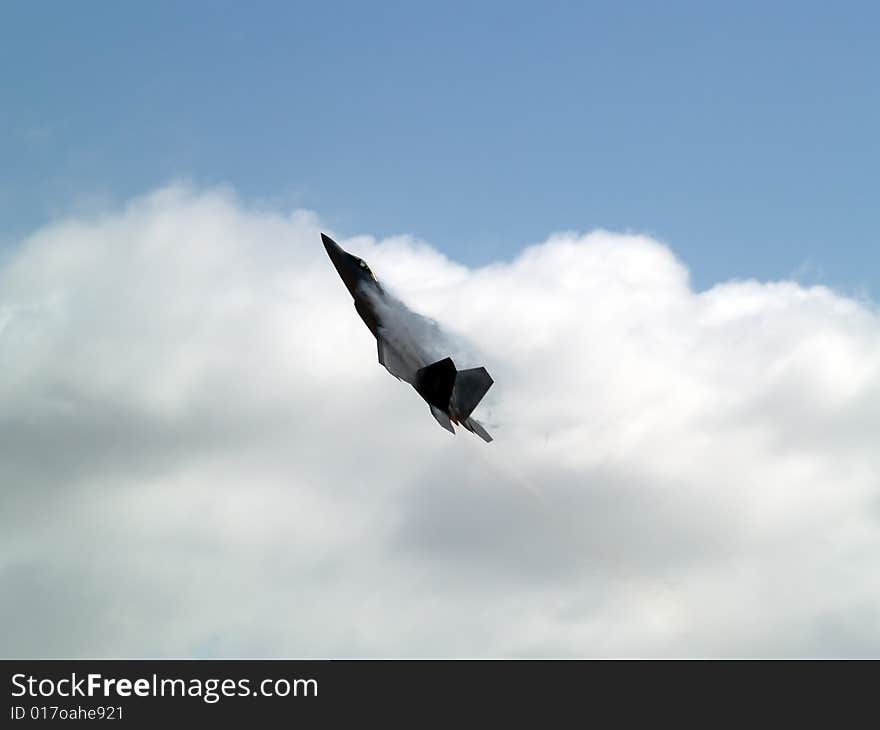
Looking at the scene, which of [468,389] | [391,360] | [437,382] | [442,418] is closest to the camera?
[437,382]

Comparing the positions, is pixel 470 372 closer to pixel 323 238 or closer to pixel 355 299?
pixel 355 299

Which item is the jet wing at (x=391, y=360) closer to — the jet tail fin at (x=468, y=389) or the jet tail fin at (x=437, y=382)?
the jet tail fin at (x=437, y=382)

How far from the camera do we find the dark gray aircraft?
68.4 metres

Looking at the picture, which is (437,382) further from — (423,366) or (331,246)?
(331,246)

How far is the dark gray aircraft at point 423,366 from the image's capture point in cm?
6838

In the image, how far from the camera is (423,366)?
69500mm

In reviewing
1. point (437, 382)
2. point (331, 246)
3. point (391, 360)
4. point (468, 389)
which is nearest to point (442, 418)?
point (437, 382)

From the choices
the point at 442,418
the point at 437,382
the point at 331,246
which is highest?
the point at 331,246

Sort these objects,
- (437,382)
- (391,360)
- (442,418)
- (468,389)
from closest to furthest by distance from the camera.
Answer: (437,382) → (391,360) → (442,418) → (468,389)

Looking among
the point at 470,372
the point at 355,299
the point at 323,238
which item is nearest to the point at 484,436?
the point at 470,372

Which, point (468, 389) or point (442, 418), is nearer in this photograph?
point (442, 418)

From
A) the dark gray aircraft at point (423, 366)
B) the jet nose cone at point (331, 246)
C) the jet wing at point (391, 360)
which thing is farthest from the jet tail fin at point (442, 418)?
the jet nose cone at point (331, 246)

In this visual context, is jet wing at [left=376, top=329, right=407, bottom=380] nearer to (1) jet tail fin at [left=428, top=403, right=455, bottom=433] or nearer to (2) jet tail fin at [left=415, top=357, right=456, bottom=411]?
(2) jet tail fin at [left=415, top=357, right=456, bottom=411]

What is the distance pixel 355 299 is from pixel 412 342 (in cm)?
842
